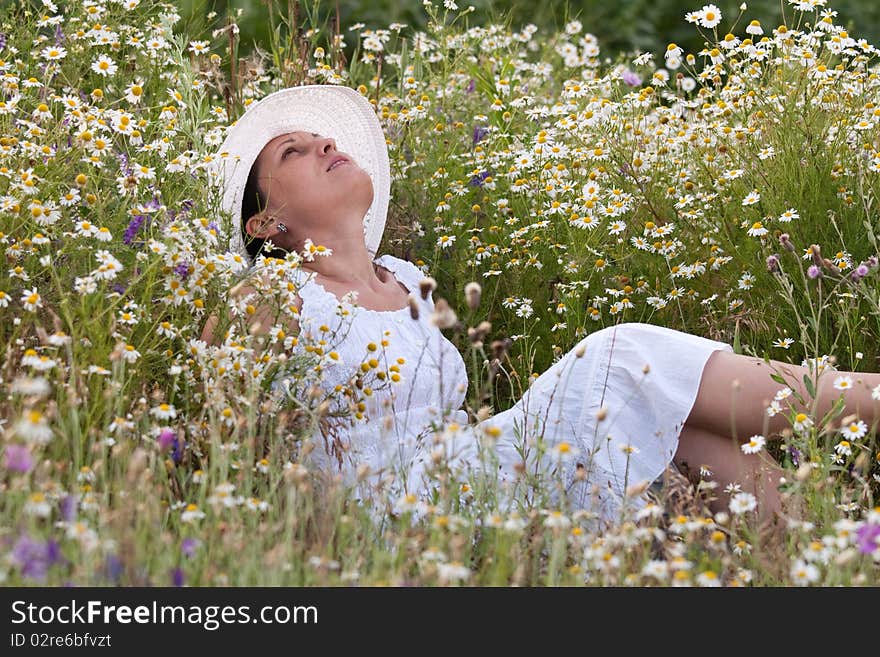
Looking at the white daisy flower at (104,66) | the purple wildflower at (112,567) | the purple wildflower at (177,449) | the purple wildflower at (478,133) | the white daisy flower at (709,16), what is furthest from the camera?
the purple wildflower at (478,133)

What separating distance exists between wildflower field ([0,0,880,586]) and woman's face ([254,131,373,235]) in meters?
0.23

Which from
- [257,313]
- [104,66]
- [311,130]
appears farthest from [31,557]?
[311,130]

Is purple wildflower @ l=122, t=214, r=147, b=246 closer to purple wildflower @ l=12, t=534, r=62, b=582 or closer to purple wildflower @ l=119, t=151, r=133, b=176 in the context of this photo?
purple wildflower @ l=119, t=151, r=133, b=176

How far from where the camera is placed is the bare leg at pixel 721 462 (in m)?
3.24

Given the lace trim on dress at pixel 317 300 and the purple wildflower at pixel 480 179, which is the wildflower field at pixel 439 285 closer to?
the purple wildflower at pixel 480 179

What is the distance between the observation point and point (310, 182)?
3852 mm

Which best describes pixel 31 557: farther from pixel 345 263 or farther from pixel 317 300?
pixel 345 263

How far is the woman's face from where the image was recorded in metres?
3.81

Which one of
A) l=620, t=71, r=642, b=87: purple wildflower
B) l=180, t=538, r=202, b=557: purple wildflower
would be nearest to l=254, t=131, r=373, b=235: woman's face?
l=620, t=71, r=642, b=87: purple wildflower

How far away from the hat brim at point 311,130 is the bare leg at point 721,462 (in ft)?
4.44

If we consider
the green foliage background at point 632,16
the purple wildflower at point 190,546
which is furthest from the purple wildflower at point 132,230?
the green foliage background at point 632,16

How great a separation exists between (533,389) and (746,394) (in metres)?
0.57

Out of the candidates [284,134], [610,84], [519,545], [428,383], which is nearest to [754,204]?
[610,84]

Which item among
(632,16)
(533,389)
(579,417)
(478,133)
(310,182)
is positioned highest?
(632,16)
